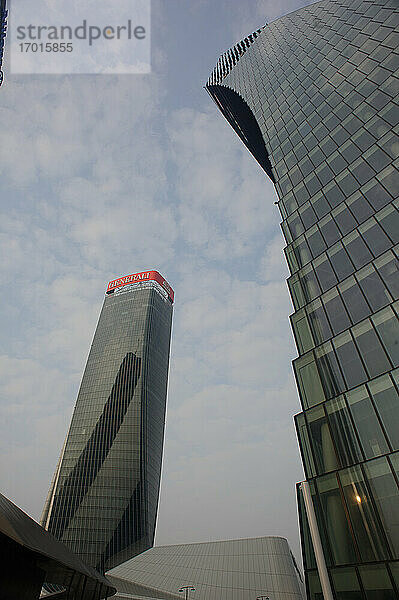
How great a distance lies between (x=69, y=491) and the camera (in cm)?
12850

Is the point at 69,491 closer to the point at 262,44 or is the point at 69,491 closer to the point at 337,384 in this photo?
the point at 337,384

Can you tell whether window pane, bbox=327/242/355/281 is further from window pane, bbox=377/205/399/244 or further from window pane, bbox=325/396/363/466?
window pane, bbox=325/396/363/466

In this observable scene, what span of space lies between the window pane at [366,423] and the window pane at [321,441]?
1870 millimetres

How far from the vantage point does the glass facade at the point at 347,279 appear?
54.7 feet

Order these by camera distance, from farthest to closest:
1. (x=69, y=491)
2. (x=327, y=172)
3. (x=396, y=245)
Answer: (x=69, y=491)
(x=327, y=172)
(x=396, y=245)

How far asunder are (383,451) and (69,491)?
138356 mm

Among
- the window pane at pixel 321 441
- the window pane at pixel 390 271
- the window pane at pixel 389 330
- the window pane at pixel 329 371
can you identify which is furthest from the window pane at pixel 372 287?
the window pane at pixel 321 441

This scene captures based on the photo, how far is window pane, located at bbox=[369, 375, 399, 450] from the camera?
679 inches

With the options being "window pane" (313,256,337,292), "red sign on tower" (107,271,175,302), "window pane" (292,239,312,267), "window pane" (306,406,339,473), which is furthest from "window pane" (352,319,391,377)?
"red sign on tower" (107,271,175,302)

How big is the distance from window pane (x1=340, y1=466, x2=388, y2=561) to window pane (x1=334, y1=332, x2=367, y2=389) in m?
4.74

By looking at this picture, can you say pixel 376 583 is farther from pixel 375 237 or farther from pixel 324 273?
pixel 375 237

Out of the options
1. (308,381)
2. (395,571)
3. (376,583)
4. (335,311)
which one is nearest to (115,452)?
(308,381)

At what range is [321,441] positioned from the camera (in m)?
20.3

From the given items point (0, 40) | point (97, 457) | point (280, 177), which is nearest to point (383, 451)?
point (280, 177)
